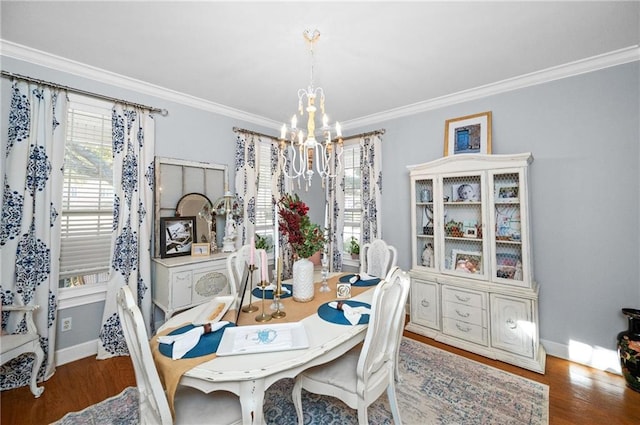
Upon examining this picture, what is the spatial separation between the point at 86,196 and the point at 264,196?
1.99 m

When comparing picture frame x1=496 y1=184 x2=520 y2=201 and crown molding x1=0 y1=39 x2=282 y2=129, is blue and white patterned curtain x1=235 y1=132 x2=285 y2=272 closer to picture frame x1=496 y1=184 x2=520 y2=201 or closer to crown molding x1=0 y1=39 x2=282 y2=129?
crown molding x1=0 y1=39 x2=282 y2=129

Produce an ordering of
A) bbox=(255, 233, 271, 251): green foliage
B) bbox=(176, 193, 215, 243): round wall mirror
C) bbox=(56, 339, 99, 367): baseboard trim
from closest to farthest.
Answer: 1. bbox=(56, 339, 99, 367): baseboard trim
2. bbox=(176, 193, 215, 243): round wall mirror
3. bbox=(255, 233, 271, 251): green foliage

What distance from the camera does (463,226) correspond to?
2934 millimetres

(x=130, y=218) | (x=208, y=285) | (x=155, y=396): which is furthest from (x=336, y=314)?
(x=130, y=218)

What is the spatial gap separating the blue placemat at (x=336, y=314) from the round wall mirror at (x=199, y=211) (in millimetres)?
2015

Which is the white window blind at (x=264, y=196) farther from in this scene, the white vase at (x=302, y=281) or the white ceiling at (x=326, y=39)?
the white vase at (x=302, y=281)

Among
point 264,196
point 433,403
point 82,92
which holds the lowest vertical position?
point 433,403

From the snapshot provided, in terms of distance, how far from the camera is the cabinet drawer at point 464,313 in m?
2.60

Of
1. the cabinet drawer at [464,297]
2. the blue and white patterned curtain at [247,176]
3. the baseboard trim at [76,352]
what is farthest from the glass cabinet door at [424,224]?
the baseboard trim at [76,352]

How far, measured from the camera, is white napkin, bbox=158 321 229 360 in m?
1.19

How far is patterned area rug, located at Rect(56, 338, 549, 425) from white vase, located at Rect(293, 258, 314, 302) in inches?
30.9

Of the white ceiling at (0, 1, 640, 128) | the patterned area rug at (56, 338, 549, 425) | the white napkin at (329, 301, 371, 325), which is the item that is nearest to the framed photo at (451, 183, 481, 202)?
the white ceiling at (0, 1, 640, 128)

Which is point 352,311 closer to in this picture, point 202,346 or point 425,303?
point 202,346

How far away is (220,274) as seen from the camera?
115 inches
